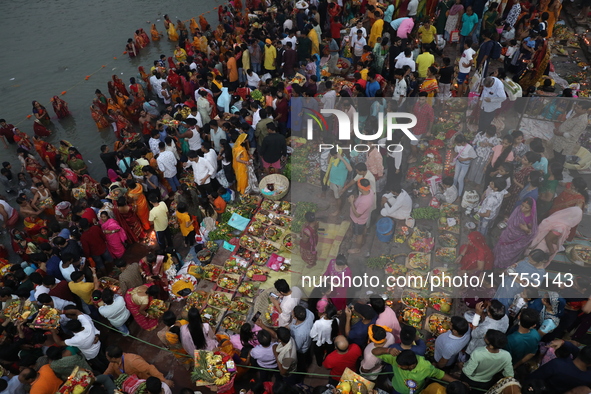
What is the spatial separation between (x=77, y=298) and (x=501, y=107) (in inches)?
412

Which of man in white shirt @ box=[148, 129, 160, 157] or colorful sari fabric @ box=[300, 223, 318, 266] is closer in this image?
colorful sari fabric @ box=[300, 223, 318, 266]

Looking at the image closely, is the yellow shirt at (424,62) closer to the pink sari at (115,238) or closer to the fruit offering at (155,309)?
the pink sari at (115,238)

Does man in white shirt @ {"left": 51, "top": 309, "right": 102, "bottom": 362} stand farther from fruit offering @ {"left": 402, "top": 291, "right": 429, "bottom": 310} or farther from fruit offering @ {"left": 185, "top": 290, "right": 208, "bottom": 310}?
fruit offering @ {"left": 402, "top": 291, "right": 429, "bottom": 310}

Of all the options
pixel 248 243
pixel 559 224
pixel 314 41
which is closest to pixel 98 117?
pixel 314 41

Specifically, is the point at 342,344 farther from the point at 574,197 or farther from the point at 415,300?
the point at 574,197

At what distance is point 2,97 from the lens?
17438mm

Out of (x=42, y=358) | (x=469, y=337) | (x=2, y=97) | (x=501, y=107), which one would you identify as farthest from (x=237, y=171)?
(x=2, y=97)

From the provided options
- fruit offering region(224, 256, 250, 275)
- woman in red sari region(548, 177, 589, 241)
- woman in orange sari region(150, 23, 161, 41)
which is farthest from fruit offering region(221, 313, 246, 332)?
woman in orange sari region(150, 23, 161, 41)

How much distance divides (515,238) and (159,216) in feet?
21.9

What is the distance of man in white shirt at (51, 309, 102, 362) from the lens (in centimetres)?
612

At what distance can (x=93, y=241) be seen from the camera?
26.6 ft

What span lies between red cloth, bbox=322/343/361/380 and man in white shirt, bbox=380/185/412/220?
3445 millimetres

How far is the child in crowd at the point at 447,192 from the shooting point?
8.32 metres

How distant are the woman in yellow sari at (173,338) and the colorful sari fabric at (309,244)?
2672 mm
